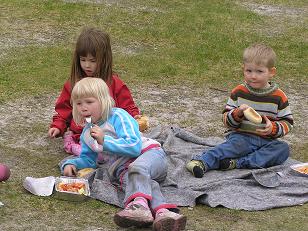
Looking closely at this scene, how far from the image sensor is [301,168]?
589 centimetres

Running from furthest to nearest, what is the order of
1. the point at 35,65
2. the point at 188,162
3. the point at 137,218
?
1. the point at 35,65
2. the point at 188,162
3. the point at 137,218

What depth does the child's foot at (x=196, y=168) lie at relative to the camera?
5.74 m

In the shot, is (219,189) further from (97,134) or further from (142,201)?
(97,134)

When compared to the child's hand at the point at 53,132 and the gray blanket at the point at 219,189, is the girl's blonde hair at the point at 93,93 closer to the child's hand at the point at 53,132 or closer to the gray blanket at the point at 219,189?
the gray blanket at the point at 219,189

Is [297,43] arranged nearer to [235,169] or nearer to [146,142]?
[235,169]

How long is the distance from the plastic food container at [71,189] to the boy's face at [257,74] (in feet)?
5.17

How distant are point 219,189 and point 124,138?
0.80 m

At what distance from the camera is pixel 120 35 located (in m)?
10.1

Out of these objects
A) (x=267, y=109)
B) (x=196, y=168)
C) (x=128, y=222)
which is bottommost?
(x=196, y=168)

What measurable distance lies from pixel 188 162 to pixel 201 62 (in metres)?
3.27

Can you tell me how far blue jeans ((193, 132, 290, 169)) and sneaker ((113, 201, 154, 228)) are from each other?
1.28m

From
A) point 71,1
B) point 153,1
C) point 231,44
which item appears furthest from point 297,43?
point 71,1

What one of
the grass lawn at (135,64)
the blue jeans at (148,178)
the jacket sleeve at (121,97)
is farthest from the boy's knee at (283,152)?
the jacket sleeve at (121,97)

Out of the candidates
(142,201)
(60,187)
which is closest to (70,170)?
(60,187)
